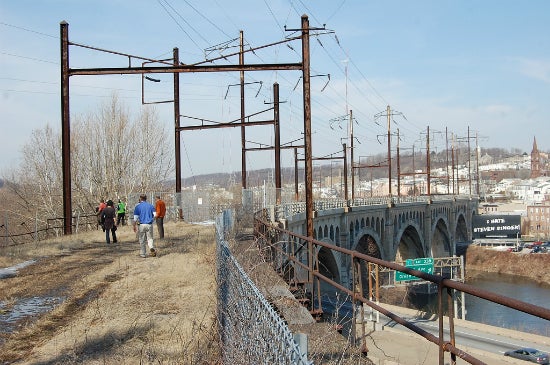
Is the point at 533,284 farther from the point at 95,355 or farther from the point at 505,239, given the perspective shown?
the point at 95,355

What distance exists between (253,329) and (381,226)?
58.3 metres

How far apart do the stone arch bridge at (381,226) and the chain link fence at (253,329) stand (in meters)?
14.3

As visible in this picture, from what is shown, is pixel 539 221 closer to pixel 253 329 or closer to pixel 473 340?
pixel 473 340

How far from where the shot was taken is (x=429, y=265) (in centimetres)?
3884

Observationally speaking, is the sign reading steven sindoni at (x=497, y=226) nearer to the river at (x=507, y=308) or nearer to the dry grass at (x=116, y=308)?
the river at (x=507, y=308)

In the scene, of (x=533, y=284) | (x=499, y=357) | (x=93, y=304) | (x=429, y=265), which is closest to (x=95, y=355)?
(x=93, y=304)

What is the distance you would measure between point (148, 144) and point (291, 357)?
183 ft

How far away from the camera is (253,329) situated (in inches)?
147

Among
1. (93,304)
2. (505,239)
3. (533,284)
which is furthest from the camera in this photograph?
(505,239)

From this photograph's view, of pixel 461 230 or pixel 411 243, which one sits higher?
pixel 411 243

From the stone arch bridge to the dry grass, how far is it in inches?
314

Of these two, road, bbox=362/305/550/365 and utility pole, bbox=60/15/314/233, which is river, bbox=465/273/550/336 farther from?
utility pole, bbox=60/15/314/233

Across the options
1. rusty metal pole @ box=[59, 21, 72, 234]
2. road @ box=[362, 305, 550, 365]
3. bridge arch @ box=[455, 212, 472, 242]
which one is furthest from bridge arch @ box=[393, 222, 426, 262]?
rusty metal pole @ box=[59, 21, 72, 234]

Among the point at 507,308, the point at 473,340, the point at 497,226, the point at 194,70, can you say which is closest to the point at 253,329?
the point at 194,70
